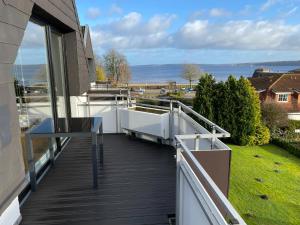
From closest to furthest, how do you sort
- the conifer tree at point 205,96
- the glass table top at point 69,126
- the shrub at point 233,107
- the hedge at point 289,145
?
the glass table top at point 69,126 < the hedge at point 289,145 < the conifer tree at point 205,96 < the shrub at point 233,107

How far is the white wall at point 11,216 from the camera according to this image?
8.20 ft

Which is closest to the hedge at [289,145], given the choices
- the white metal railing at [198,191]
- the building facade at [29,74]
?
the white metal railing at [198,191]

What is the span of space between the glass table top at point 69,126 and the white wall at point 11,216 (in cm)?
105

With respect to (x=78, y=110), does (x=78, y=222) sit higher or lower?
lower

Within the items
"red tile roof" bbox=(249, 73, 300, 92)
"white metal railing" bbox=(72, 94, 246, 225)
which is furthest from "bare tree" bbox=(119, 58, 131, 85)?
"white metal railing" bbox=(72, 94, 246, 225)

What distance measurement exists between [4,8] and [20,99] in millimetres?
1587

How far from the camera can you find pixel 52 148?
4531mm

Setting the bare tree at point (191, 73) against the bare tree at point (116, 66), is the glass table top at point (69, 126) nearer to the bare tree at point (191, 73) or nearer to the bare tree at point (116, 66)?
the bare tree at point (116, 66)

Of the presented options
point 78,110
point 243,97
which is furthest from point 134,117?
point 243,97

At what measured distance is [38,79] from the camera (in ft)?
13.5

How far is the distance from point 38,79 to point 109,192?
2.11 meters

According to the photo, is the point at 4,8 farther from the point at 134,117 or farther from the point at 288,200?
the point at 288,200

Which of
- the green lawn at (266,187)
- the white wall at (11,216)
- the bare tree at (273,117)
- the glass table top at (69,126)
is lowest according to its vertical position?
the green lawn at (266,187)

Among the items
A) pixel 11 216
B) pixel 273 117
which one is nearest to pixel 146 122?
pixel 11 216
